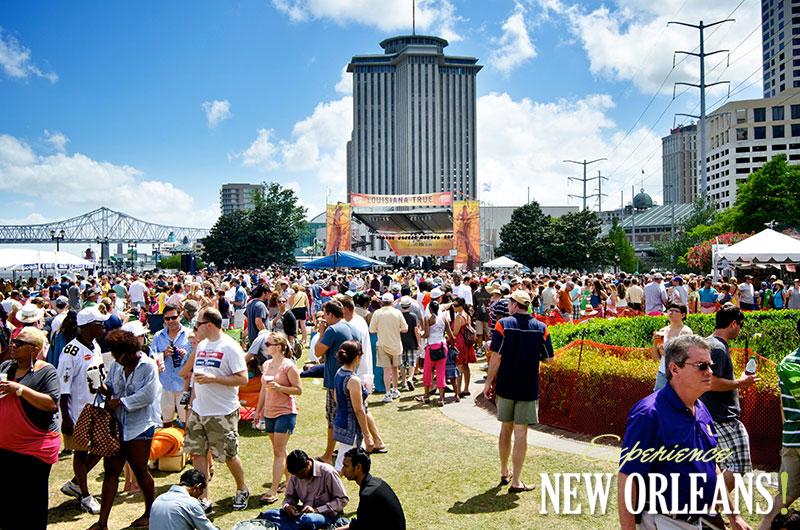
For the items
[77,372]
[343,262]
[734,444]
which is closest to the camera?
[734,444]

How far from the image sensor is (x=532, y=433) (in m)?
8.82

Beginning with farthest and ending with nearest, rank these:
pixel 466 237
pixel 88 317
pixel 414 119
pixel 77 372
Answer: pixel 414 119
pixel 466 237
pixel 77 372
pixel 88 317

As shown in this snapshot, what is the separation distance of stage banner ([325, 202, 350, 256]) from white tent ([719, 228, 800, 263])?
29552 mm

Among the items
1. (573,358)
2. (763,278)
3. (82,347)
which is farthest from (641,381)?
(763,278)

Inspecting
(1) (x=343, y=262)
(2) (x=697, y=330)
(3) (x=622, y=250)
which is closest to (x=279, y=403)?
(2) (x=697, y=330)

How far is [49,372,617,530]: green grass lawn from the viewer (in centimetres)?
589

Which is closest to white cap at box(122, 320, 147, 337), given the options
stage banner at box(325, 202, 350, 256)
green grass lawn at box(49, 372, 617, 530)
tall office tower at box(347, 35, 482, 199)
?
green grass lawn at box(49, 372, 617, 530)

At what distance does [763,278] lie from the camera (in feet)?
97.3

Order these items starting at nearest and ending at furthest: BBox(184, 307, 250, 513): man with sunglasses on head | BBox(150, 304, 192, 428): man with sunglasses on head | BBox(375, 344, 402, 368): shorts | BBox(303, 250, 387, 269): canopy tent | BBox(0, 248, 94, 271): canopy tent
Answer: BBox(184, 307, 250, 513): man with sunglasses on head
BBox(150, 304, 192, 428): man with sunglasses on head
BBox(375, 344, 402, 368): shorts
BBox(0, 248, 94, 271): canopy tent
BBox(303, 250, 387, 269): canopy tent

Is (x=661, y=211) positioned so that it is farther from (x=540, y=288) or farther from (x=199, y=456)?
(x=199, y=456)

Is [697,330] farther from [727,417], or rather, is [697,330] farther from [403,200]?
[403,200]

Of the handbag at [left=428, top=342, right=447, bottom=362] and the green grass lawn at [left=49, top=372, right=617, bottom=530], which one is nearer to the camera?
the green grass lawn at [left=49, top=372, right=617, bottom=530]

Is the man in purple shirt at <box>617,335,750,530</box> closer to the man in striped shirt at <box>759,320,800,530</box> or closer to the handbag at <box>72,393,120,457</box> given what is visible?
the man in striped shirt at <box>759,320,800,530</box>

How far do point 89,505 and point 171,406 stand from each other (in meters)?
1.87
